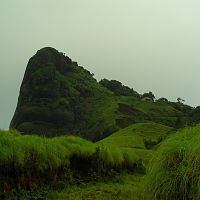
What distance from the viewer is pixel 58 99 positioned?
86.8 m

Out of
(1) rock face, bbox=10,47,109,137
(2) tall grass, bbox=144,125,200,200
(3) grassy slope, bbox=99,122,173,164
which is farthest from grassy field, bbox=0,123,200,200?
(1) rock face, bbox=10,47,109,137

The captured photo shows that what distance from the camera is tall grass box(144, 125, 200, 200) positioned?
8.59m

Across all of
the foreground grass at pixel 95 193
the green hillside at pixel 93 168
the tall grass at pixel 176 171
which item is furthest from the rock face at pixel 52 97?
the tall grass at pixel 176 171

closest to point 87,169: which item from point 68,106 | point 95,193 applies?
point 95,193

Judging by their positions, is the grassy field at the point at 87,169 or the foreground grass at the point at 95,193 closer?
the grassy field at the point at 87,169

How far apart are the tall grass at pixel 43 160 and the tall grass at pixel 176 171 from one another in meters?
3.05

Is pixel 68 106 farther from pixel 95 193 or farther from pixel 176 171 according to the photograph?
pixel 176 171

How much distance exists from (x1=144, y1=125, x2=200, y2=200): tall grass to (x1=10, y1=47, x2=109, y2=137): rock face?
70.1 metres

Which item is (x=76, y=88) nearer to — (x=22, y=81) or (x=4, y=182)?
(x=22, y=81)

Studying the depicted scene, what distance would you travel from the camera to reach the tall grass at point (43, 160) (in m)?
10.4

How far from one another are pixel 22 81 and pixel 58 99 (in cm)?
1297

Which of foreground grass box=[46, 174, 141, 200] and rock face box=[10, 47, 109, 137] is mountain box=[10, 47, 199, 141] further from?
foreground grass box=[46, 174, 141, 200]

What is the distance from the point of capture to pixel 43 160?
460 inches

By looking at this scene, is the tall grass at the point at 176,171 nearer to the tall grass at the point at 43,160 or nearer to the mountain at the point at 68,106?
the tall grass at the point at 43,160
